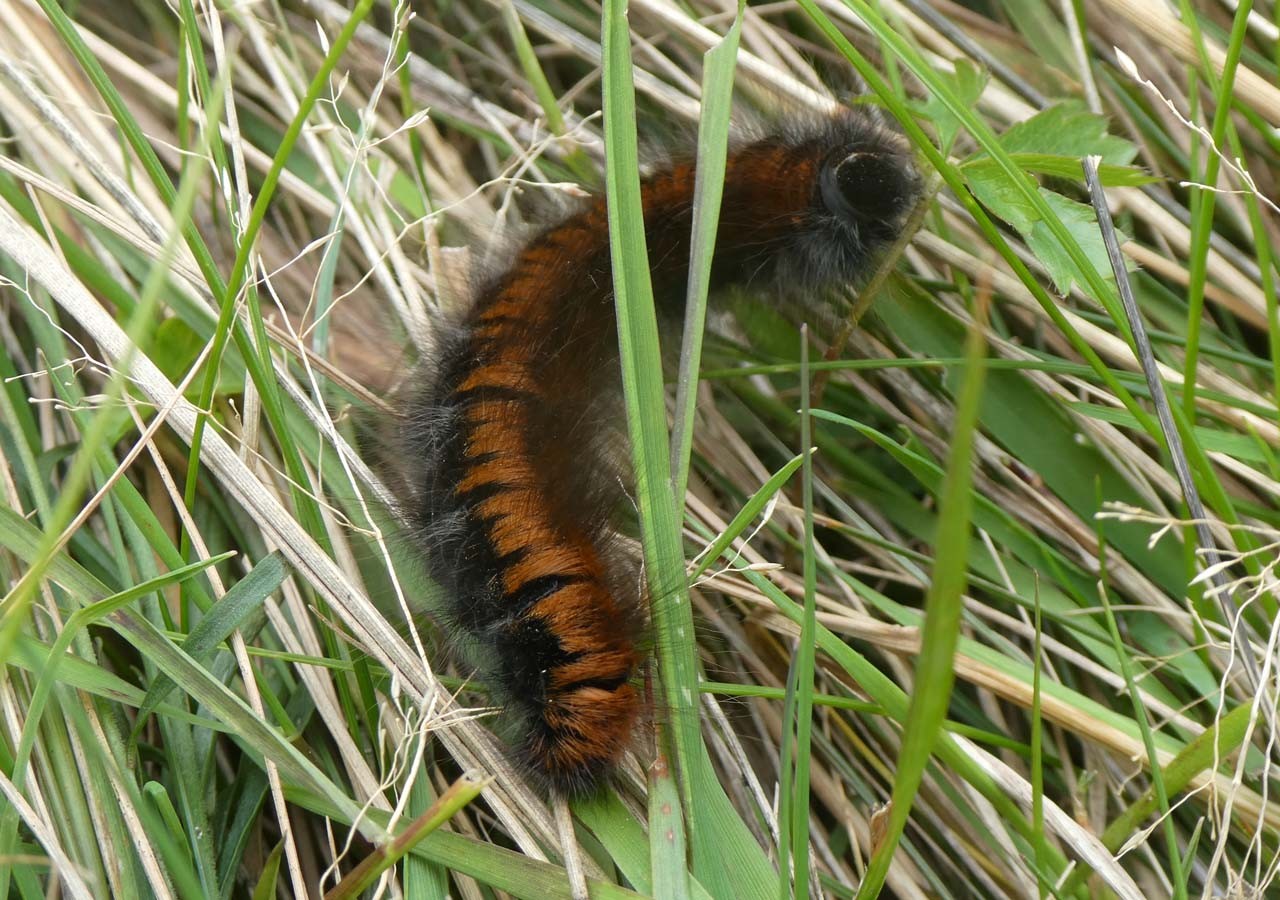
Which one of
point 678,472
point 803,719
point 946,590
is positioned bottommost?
point 803,719

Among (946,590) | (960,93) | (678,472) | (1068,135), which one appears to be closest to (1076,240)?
(1068,135)

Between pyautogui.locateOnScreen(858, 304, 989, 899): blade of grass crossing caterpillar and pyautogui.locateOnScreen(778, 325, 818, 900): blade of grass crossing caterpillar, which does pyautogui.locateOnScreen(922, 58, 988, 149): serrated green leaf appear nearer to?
pyautogui.locateOnScreen(778, 325, 818, 900): blade of grass crossing caterpillar

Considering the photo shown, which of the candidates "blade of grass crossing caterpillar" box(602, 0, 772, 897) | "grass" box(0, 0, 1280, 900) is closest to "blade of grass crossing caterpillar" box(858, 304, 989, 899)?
"grass" box(0, 0, 1280, 900)

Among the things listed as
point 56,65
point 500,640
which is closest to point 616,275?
point 500,640

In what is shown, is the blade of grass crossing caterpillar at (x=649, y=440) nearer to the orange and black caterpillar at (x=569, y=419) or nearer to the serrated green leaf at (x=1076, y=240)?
the orange and black caterpillar at (x=569, y=419)

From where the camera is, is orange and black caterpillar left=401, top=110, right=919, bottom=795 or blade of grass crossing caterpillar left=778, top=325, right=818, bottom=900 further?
orange and black caterpillar left=401, top=110, right=919, bottom=795

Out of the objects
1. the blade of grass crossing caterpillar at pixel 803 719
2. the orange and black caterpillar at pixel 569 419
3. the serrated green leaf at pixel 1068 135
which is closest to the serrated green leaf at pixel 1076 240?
the serrated green leaf at pixel 1068 135

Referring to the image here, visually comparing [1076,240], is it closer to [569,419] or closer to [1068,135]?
[1068,135]
